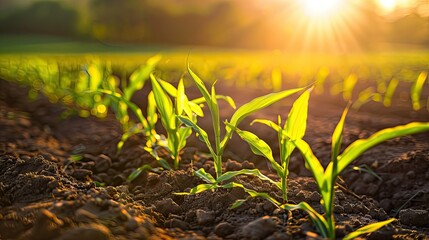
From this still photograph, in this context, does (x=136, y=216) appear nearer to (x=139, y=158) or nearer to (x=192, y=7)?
(x=139, y=158)

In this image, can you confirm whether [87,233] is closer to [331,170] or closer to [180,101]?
[331,170]

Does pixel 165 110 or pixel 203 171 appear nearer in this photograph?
pixel 203 171

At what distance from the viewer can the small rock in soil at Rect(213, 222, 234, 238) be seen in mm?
1609

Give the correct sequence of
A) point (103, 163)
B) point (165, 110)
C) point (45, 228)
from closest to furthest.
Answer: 1. point (45, 228)
2. point (165, 110)
3. point (103, 163)

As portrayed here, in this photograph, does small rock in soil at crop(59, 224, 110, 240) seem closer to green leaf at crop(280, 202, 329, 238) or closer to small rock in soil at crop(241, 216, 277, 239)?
small rock in soil at crop(241, 216, 277, 239)

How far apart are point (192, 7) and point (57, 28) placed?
41.5 feet

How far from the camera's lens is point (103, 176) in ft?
8.63

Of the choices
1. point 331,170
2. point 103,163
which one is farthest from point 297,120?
point 103,163

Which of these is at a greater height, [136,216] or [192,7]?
[192,7]

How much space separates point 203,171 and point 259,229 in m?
0.50

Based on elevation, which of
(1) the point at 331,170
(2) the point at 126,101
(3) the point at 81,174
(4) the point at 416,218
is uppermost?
(2) the point at 126,101

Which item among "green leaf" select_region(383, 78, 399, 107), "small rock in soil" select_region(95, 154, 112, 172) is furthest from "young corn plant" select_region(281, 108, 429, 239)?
"green leaf" select_region(383, 78, 399, 107)

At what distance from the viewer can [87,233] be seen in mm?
1350

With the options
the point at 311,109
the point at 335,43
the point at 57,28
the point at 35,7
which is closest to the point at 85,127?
the point at 311,109
